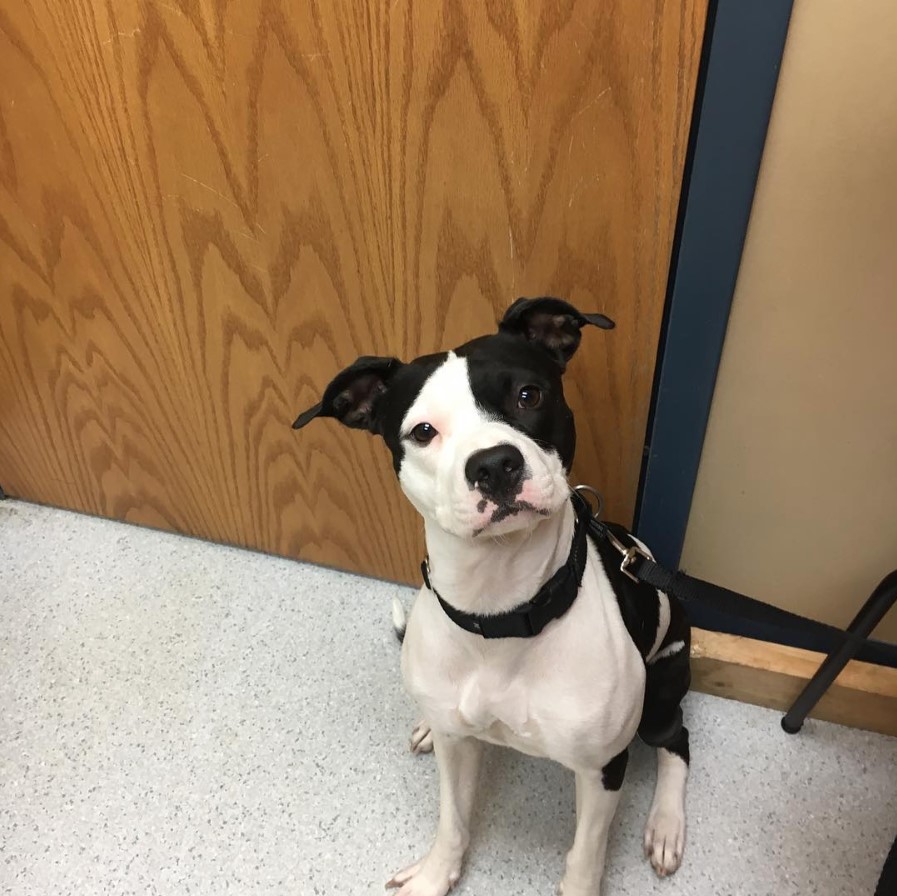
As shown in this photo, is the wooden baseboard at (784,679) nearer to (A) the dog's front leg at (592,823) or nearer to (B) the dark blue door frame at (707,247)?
(B) the dark blue door frame at (707,247)

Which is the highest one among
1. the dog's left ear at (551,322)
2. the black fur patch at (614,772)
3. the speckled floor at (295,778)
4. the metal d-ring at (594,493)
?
the dog's left ear at (551,322)

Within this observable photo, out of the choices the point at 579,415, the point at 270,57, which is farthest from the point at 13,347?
the point at 579,415

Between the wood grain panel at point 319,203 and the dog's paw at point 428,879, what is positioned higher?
the wood grain panel at point 319,203

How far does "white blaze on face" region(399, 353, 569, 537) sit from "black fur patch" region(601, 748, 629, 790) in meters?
0.47

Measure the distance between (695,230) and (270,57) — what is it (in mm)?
702

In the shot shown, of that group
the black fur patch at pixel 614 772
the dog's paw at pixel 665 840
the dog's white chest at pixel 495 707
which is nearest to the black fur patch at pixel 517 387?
the dog's white chest at pixel 495 707

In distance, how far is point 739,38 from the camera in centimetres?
103

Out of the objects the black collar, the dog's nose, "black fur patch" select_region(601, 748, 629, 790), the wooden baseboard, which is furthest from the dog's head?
the wooden baseboard

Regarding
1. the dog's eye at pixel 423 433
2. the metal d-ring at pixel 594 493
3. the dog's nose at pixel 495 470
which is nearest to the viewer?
the dog's nose at pixel 495 470

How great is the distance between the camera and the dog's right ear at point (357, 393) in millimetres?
1085

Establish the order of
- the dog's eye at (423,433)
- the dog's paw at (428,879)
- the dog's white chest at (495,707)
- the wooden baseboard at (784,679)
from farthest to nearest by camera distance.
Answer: the wooden baseboard at (784,679), the dog's paw at (428,879), the dog's white chest at (495,707), the dog's eye at (423,433)

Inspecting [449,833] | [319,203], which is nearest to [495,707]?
[449,833]

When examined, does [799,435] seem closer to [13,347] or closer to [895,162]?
[895,162]

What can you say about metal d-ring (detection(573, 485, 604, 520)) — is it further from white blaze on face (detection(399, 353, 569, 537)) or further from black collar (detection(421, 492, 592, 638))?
white blaze on face (detection(399, 353, 569, 537))
